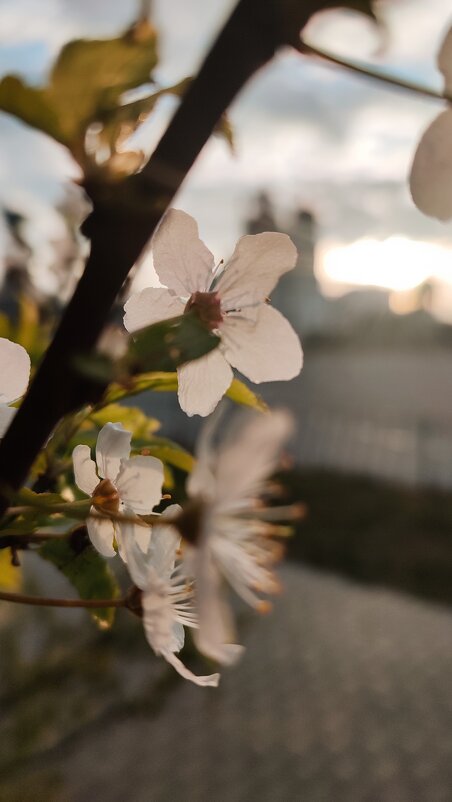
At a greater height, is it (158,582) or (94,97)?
(94,97)

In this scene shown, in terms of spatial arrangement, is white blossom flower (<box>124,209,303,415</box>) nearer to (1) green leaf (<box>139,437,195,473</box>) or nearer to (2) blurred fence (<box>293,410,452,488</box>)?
(1) green leaf (<box>139,437,195,473</box>)

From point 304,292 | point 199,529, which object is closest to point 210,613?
point 199,529

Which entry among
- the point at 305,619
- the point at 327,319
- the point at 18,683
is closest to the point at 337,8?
the point at 18,683

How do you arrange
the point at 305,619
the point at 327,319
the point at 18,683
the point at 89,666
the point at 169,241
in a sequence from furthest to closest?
the point at 327,319 → the point at 305,619 → the point at 89,666 → the point at 18,683 → the point at 169,241

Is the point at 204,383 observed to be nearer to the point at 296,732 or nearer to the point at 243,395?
the point at 243,395

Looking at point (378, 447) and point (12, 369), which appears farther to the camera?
point (378, 447)

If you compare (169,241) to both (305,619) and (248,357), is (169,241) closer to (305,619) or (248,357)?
(248,357)
